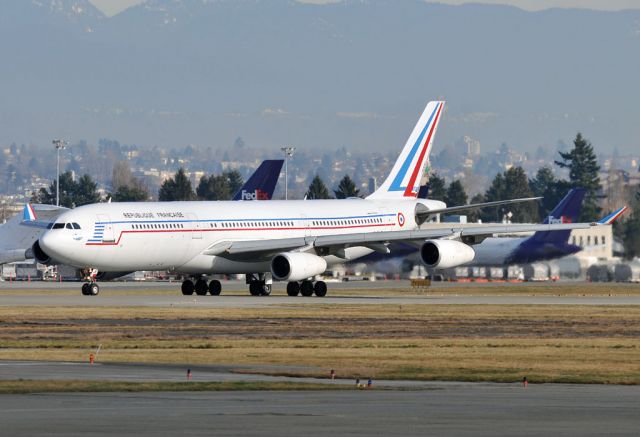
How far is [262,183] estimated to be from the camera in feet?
390

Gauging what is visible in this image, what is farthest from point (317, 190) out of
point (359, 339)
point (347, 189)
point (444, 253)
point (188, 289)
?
point (359, 339)

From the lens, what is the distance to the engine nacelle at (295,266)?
71.1 meters

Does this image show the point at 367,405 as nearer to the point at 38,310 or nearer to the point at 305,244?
the point at 38,310

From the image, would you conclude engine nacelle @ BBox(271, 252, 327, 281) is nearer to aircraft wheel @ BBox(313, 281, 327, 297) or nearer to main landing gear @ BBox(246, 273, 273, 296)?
aircraft wheel @ BBox(313, 281, 327, 297)

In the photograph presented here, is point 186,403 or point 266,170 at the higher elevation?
point 266,170

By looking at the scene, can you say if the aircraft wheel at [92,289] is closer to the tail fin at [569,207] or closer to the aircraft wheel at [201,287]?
the aircraft wheel at [201,287]

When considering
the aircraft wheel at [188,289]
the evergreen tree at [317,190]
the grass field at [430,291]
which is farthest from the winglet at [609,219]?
the evergreen tree at [317,190]

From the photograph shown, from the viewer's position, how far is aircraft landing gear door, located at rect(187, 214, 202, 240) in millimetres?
72625

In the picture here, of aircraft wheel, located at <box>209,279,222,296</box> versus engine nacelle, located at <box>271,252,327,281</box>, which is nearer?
engine nacelle, located at <box>271,252,327,281</box>

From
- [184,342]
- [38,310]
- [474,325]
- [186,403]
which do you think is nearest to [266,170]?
[38,310]

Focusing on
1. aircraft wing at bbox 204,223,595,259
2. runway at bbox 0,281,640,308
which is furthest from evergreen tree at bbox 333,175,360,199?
aircraft wing at bbox 204,223,595,259

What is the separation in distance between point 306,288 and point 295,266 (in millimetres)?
3955

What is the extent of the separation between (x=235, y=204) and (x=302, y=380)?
1789 inches

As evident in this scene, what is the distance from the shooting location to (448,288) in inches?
3698
